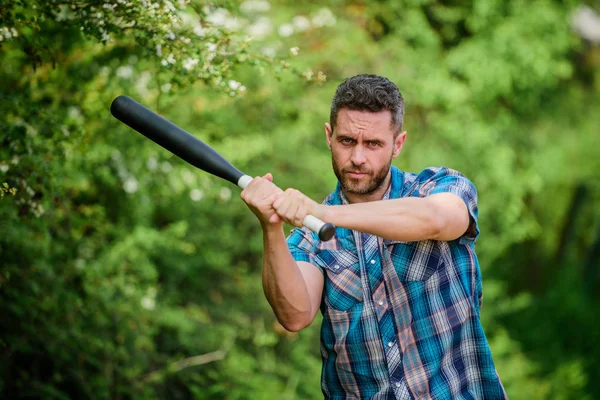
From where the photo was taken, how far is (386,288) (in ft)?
9.55

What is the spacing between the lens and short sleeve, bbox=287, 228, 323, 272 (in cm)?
298

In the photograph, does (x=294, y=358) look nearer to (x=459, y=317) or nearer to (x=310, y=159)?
(x=310, y=159)

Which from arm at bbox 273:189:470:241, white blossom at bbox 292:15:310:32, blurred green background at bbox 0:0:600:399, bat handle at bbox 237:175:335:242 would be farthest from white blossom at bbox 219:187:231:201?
bat handle at bbox 237:175:335:242

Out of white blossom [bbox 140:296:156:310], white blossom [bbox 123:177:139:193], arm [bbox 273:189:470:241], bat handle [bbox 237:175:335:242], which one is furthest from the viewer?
white blossom [bbox 123:177:139:193]

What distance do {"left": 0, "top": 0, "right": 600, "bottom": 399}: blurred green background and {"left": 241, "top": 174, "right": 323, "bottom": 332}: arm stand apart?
1.06m

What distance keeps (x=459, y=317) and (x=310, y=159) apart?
5.14 m

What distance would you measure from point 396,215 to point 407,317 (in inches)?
21.1

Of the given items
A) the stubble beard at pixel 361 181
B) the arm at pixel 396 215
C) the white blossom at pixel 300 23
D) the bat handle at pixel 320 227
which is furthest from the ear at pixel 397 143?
the white blossom at pixel 300 23

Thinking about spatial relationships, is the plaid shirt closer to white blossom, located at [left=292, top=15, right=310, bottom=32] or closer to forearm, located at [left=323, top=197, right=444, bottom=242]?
forearm, located at [left=323, top=197, right=444, bottom=242]

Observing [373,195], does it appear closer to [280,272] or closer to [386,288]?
[386,288]

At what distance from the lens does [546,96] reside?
35.9 ft

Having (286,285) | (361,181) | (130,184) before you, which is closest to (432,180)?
(361,181)

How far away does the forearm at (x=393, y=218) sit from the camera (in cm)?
245

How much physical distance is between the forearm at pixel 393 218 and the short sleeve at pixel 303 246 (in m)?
0.51
